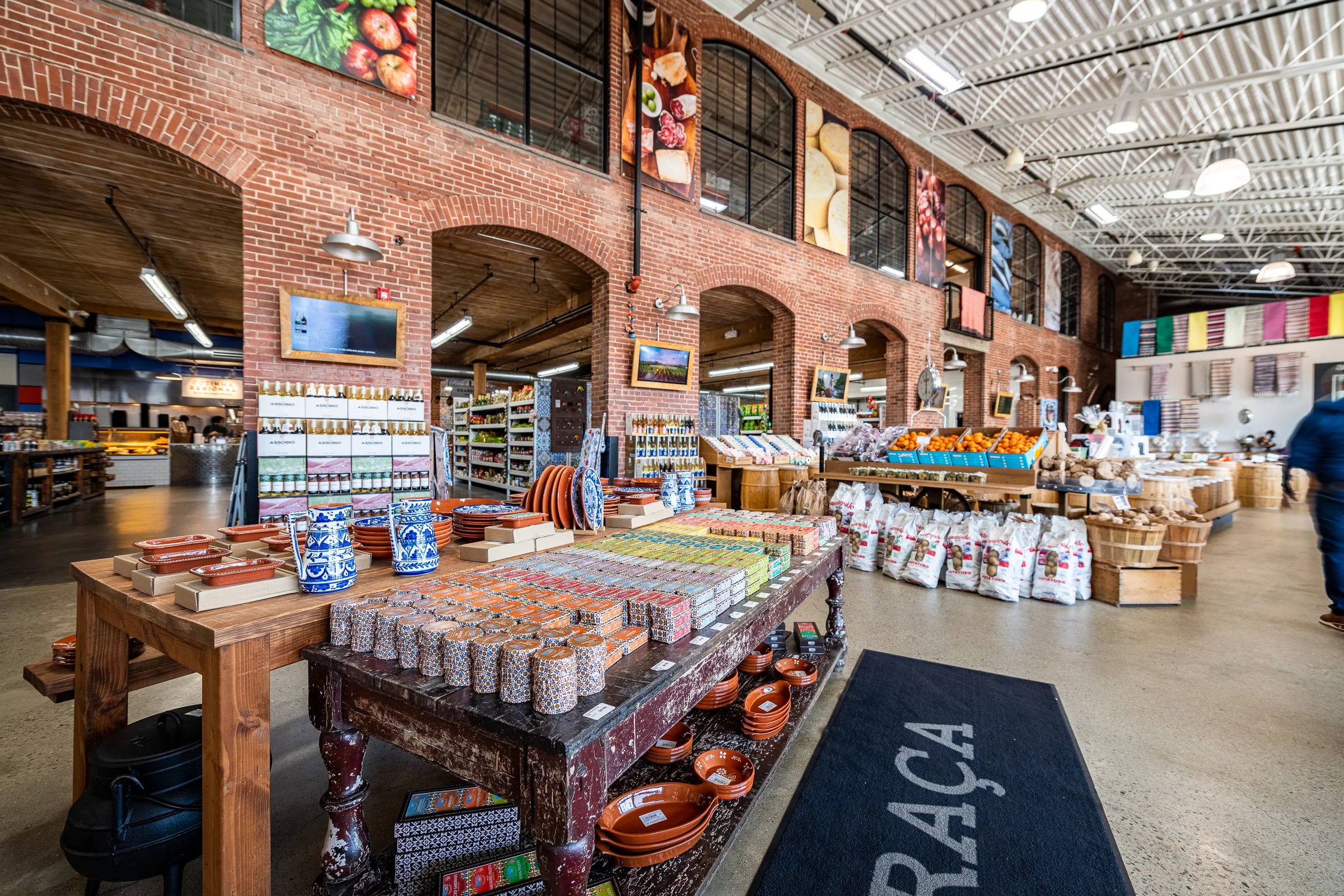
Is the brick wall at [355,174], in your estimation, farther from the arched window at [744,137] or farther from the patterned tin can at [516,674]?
the patterned tin can at [516,674]

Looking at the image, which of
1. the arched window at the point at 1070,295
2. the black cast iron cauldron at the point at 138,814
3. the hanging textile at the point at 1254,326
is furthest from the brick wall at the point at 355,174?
the hanging textile at the point at 1254,326

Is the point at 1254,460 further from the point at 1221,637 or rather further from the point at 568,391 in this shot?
the point at 568,391

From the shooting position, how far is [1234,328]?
15.1 metres

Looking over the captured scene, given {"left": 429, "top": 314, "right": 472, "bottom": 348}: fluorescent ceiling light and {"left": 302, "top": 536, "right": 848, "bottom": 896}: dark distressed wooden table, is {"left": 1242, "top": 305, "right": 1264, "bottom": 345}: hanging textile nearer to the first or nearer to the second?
{"left": 429, "top": 314, "right": 472, "bottom": 348}: fluorescent ceiling light

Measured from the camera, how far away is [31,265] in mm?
9211

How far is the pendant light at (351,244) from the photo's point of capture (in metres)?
3.84

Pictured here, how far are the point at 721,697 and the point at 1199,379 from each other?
808 inches

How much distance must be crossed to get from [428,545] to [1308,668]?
501 cm

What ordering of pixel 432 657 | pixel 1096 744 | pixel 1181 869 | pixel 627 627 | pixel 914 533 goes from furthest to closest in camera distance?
1. pixel 914 533
2. pixel 1096 744
3. pixel 1181 869
4. pixel 627 627
5. pixel 432 657

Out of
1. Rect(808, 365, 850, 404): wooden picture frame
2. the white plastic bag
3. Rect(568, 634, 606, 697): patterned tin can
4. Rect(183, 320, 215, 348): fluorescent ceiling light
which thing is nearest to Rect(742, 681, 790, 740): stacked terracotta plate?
Rect(568, 634, 606, 697): patterned tin can

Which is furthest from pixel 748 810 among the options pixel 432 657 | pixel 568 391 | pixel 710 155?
pixel 710 155

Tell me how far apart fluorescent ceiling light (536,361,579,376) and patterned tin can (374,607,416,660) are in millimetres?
15578

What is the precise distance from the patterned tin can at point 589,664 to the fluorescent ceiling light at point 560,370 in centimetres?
1582

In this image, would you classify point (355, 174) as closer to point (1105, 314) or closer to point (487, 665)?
point (487, 665)
